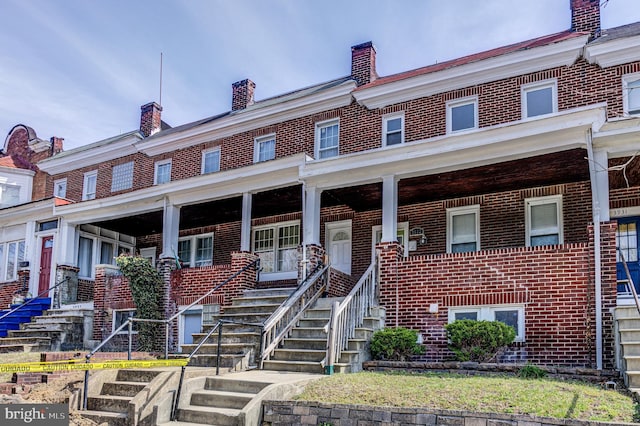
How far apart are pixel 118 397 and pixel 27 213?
38.6 ft

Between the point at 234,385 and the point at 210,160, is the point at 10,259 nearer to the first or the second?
the point at 210,160

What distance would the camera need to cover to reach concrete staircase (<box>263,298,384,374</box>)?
1076cm

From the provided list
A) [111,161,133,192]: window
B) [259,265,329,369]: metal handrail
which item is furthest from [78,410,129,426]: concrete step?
[111,161,133,192]: window

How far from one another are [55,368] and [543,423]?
6394mm

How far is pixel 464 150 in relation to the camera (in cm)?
1230

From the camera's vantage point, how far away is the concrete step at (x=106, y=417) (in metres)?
9.39

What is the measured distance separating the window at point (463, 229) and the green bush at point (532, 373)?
5776 mm

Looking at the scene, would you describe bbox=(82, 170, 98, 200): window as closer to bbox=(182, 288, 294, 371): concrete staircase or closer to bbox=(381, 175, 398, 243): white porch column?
bbox=(182, 288, 294, 371): concrete staircase

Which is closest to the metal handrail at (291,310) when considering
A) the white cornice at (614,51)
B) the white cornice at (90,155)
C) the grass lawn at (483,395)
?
the grass lawn at (483,395)

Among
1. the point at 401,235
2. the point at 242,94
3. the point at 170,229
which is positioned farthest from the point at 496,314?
the point at 242,94

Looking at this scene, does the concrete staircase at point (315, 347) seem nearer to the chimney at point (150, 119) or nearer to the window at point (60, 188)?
the chimney at point (150, 119)

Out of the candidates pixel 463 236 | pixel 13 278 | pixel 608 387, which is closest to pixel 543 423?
pixel 608 387

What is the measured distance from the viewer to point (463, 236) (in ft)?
50.4

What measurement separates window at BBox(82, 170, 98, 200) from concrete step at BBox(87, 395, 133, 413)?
550 inches
